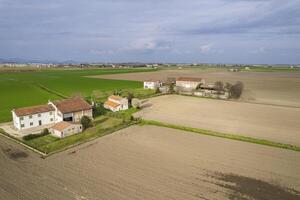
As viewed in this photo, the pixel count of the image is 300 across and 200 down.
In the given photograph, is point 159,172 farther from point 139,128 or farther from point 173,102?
point 173,102

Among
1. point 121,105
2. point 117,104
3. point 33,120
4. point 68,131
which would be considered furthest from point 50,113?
point 121,105

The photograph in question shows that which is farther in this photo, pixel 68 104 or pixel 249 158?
pixel 68 104

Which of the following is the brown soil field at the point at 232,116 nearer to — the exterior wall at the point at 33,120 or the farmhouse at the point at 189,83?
the exterior wall at the point at 33,120

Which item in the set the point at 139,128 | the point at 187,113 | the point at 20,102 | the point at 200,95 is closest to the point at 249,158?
the point at 139,128

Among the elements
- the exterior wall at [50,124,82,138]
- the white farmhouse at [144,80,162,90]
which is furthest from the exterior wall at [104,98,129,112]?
the white farmhouse at [144,80,162,90]

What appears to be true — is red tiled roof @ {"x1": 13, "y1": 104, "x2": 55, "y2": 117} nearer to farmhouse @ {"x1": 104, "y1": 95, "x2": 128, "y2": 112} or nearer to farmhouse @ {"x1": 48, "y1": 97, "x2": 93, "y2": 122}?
farmhouse @ {"x1": 48, "y1": 97, "x2": 93, "y2": 122}

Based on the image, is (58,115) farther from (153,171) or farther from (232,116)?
(232,116)
